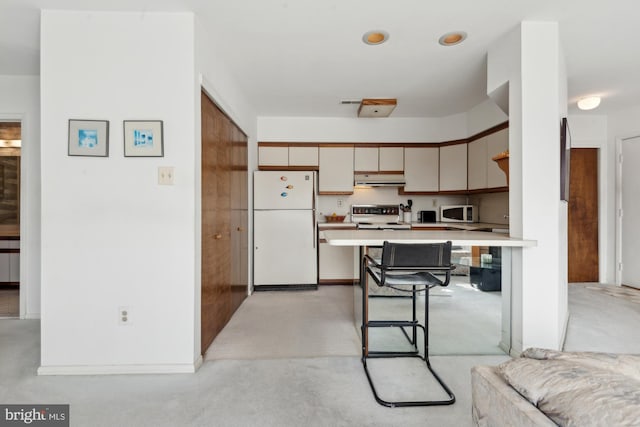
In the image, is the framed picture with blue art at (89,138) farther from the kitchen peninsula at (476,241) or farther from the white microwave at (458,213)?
the white microwave at (458,213)

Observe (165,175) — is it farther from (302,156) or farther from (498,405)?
(302,156)

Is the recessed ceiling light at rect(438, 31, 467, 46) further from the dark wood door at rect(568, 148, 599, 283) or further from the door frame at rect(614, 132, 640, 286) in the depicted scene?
the door frame at rect(614, 132, 640, 286)

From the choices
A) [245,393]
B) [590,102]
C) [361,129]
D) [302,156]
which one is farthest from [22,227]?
[590,102]

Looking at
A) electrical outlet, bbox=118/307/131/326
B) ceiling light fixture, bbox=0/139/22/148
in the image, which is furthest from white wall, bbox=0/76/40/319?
electrical outlet, bbox=118/307/131/326

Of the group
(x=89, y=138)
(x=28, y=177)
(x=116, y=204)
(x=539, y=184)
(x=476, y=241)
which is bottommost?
A: (x=476, y=241)

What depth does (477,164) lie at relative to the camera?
4004 mm

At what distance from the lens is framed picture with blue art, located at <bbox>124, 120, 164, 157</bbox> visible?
1.96 meters

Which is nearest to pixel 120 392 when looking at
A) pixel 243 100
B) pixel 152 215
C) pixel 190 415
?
pixel 190 415

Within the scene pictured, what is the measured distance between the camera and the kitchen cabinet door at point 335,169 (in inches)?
173

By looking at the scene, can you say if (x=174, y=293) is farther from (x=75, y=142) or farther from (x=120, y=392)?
(x=75, y=142)

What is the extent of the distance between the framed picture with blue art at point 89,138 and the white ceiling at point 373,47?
728 mm

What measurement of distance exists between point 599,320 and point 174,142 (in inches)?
156

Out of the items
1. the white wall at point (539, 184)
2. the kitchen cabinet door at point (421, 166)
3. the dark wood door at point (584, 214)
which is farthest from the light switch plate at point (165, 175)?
the dark wood door at point (584, 214)

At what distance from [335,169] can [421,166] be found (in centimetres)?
125
